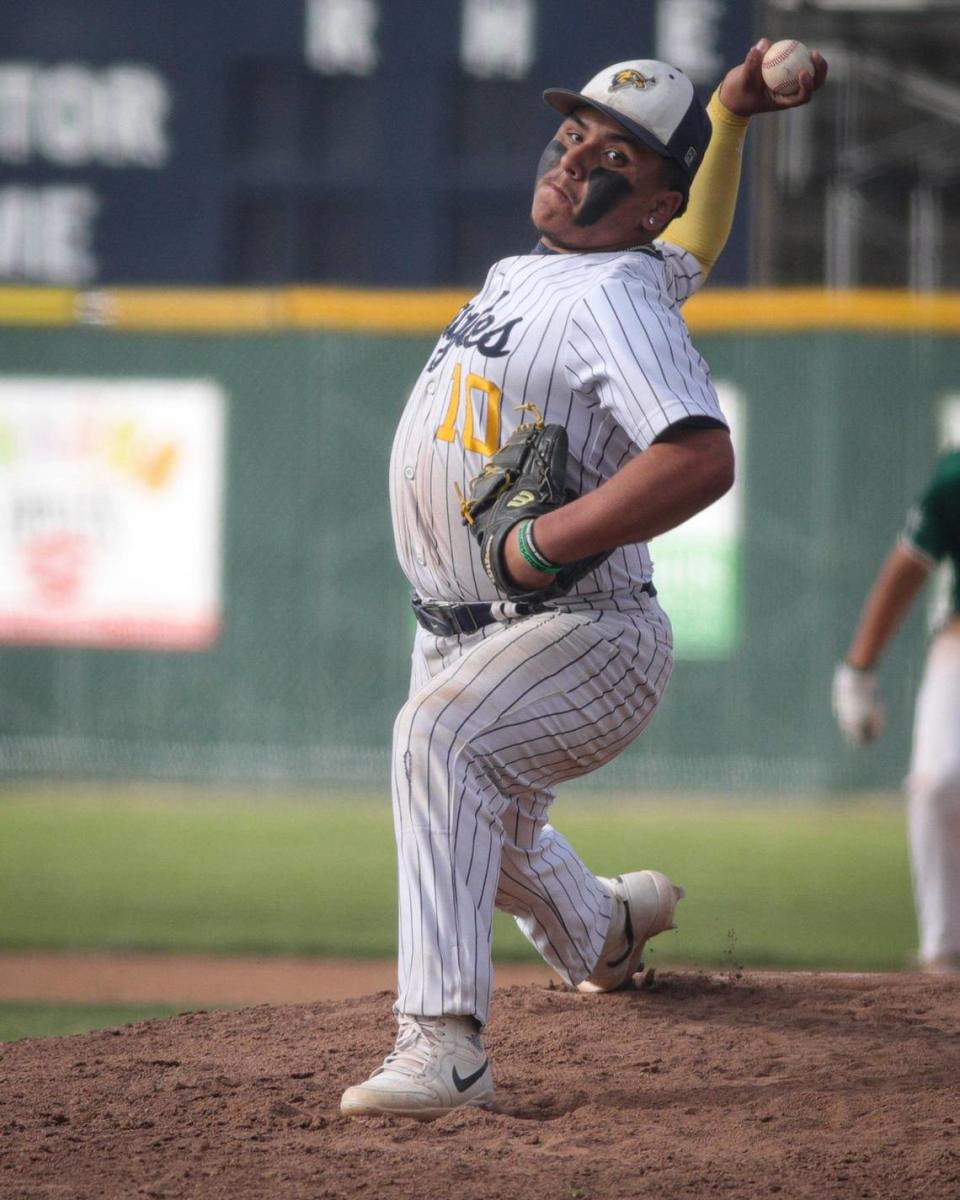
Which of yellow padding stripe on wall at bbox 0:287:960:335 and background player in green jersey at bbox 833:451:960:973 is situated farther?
yellow padding stripe on wall at bbox 0:287:960:335

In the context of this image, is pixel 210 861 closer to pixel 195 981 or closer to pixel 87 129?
pixel 195 981

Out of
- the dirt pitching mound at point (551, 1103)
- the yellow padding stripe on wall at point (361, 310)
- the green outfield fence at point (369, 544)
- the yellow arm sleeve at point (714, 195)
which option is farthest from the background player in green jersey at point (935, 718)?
the yellow padding stripe on wall at point (361, 310)

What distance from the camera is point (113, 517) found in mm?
9719

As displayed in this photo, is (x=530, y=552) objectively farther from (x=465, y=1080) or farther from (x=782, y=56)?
(x=782, y=56)

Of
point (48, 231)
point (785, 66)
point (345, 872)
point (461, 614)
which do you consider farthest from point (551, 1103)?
point (48, 231)

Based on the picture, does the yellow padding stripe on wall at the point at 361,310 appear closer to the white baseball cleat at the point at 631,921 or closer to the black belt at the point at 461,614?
the white baseball cleat at the point at 631,921

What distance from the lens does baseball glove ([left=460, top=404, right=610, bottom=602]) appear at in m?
2.49

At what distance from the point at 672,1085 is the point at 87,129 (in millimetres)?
7698

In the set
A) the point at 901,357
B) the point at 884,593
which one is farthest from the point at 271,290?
the point at 884,593

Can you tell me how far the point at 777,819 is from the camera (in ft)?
28.5

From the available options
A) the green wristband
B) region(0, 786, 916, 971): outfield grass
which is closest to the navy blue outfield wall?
region(0, 786, 916, 971): outfield grass

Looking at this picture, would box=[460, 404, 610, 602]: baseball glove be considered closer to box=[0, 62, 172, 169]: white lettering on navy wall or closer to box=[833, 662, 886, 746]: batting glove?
box=[833, 662, 886, 746]: batting glove

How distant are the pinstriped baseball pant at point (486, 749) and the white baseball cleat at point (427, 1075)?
0.10 feet

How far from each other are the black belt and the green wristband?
0.29 m
